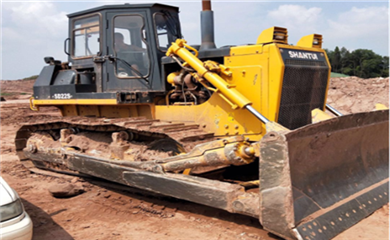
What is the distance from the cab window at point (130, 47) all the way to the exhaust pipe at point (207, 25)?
85 cm

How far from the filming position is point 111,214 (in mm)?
4648

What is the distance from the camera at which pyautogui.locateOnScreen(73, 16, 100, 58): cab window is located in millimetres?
5895

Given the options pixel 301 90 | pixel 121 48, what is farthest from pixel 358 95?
pixel 121 48

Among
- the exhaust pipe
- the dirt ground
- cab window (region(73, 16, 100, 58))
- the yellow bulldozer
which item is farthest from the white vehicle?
the exhaust pipe

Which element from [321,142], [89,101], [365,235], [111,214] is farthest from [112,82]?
[365,235]

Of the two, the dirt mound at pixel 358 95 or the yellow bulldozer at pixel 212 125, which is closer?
the yellow bulldozer at pixel 212 125

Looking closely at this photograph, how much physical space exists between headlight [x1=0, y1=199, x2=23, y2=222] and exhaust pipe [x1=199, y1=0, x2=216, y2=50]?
10.7 feet

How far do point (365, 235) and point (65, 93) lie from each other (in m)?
4.82

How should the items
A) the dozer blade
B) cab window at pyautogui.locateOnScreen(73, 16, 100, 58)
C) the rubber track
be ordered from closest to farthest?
the dozer blade, the rubber track, cab window at pyautogui.locateOnScreen(73, 16, 100, 58)

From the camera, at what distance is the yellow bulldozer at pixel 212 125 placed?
11.6ft

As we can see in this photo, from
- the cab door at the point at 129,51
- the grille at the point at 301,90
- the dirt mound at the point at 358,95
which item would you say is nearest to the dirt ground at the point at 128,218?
the grille at the point at 301,90

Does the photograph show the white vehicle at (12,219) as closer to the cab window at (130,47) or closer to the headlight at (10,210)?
the headlight at (10,210)

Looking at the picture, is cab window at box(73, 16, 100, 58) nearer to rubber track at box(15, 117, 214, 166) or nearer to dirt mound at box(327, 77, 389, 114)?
rubber track at box(15, 117, 214, 166)

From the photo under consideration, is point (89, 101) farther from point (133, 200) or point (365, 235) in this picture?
point (365, 235)
